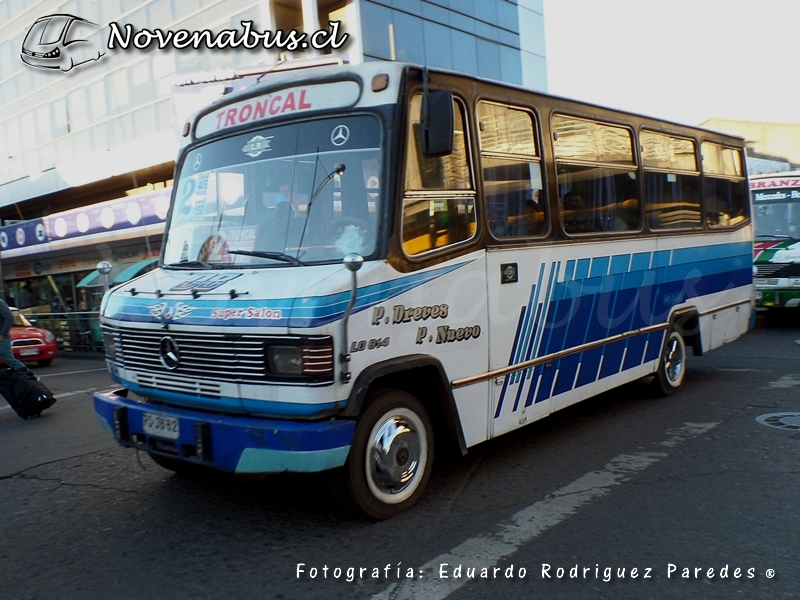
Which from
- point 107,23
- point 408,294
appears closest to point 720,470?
point 408,294

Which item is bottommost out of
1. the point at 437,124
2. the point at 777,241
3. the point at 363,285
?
the point at 777,241

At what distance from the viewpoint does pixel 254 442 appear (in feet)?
13.5

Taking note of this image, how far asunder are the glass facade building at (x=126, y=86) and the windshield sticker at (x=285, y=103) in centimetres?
1327

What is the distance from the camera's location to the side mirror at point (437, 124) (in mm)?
4445

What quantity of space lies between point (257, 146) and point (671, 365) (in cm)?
517

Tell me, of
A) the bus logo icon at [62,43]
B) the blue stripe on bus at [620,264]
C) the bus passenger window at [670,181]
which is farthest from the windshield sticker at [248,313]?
the bus logo icon at [62,43]

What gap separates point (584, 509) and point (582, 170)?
307cm

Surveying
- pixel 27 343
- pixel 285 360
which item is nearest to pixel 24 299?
pixel 27 343

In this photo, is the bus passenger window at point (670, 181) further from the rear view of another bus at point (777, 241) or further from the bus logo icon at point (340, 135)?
the rear view of another bus at point (777, 241)

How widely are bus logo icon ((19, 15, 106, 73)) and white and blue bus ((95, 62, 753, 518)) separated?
2559 centimetres

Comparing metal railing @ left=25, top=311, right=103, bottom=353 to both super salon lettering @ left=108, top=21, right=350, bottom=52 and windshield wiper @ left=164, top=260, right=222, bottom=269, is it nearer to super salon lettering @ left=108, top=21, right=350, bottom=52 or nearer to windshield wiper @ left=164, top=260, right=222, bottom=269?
super salon lettering @ left=108, top=21, right=350, bottom=52

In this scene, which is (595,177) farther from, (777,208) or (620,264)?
(777,208)

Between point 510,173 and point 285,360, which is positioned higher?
point 510,173

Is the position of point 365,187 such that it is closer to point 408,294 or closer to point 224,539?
point 408,294
